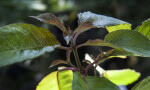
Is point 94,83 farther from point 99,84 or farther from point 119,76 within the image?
point 119,76

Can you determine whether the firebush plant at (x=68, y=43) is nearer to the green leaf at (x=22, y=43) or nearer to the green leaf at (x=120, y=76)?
the green leaf at (x=22, y=43)

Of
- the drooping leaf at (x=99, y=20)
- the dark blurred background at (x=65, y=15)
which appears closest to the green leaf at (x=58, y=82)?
the drooping leaf at (x=99, y=20)

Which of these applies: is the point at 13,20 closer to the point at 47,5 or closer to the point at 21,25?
the point at 47,5

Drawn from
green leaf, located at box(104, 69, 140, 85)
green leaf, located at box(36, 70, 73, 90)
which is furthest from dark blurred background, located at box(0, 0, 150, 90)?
green leaf, located at box(36, 70, 73, 90)

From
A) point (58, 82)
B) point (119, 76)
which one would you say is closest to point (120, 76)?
point (119, 76)

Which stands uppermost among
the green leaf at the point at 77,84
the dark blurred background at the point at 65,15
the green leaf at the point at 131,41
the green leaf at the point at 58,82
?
the green leaf at the point at 131,41

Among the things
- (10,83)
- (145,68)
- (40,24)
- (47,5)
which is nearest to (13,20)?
(40,24)
